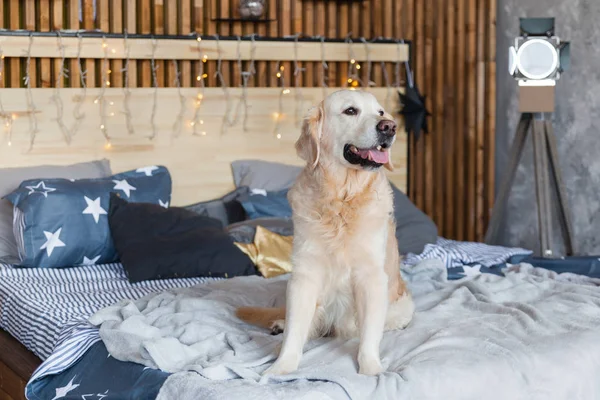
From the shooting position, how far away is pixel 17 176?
411 centimetres

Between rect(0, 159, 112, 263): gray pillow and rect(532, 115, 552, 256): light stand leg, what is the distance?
207cm

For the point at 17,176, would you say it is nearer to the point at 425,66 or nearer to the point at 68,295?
the point at 68,295

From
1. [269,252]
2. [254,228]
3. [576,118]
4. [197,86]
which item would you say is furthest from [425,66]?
[269,252]

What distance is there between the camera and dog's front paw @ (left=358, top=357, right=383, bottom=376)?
2.24 meters

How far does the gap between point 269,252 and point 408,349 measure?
1.36 metres

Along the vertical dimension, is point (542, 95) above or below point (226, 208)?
above

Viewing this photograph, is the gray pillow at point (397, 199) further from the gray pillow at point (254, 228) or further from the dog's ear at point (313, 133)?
the dog's ear at point (313, 133)

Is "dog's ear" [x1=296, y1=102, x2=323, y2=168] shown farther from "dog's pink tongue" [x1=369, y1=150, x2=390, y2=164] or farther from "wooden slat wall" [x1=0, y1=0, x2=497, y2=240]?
"wooden slat wall" [x1=0, y1=0, x2=497, y2=240]

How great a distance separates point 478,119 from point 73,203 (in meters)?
2.35

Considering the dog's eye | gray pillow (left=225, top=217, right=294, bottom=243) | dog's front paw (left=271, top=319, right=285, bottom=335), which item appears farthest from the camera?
gray pillow (left=225, top=217, right=294, bottom=243)

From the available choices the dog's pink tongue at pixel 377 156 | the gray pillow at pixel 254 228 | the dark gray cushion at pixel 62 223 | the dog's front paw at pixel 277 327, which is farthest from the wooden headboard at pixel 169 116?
the dog's pink tongue at pixel 377 156

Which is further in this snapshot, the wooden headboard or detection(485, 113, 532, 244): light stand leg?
detection(485, 113, 532, 244): light stand leg

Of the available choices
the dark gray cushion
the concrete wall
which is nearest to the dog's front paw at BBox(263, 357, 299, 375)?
the dark gray cushion

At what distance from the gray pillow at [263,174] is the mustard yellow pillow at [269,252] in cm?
84
